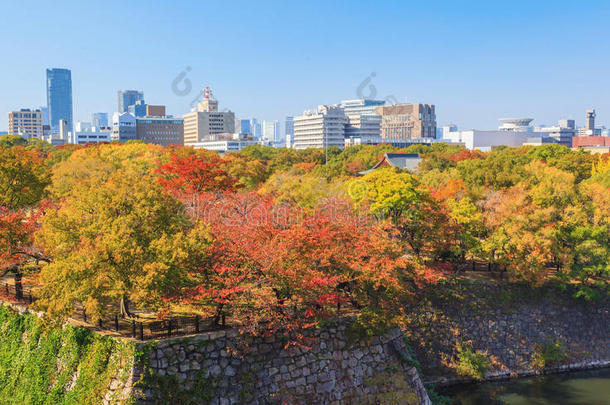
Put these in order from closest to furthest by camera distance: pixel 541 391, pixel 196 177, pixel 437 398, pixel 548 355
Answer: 1. pixel 437 398
2. pixel 541 391
3. pixel 548 355
4. pixel 196 177

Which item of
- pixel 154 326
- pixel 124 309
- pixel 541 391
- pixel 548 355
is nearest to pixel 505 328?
pixel 548 355

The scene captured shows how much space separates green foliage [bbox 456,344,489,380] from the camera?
26.3 m

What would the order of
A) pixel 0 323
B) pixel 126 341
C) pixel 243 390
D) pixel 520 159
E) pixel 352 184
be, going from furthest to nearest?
pixel 520 159 < pixel 352 184 < pixel 0 323 < pixel 243 390 < pixel 126 341

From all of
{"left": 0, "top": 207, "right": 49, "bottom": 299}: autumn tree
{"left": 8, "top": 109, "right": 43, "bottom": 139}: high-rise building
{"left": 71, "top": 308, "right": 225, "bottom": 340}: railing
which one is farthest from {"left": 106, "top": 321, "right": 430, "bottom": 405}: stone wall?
{"left": 8, "top": 109, "right": 43, "bottom": 139}: high-rise building

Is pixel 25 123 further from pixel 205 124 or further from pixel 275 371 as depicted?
pixel 275 371

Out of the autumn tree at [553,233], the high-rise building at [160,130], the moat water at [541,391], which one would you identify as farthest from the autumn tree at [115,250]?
the high-rise building at [160,130]

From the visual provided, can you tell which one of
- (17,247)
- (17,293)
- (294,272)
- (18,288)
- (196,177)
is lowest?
(17,293)

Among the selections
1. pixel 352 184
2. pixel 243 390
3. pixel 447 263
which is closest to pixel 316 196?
pixel 352 184

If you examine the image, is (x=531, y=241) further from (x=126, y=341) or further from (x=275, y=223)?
(x=126, y=341)

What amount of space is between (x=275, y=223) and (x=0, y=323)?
12087 mm

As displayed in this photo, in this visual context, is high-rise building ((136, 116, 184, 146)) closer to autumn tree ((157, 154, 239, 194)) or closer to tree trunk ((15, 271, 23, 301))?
autumn tree ((157, 154, 239, 194))

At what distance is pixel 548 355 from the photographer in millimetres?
27906

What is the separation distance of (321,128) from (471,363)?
14714 cm

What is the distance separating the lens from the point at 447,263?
30047 millimetres
